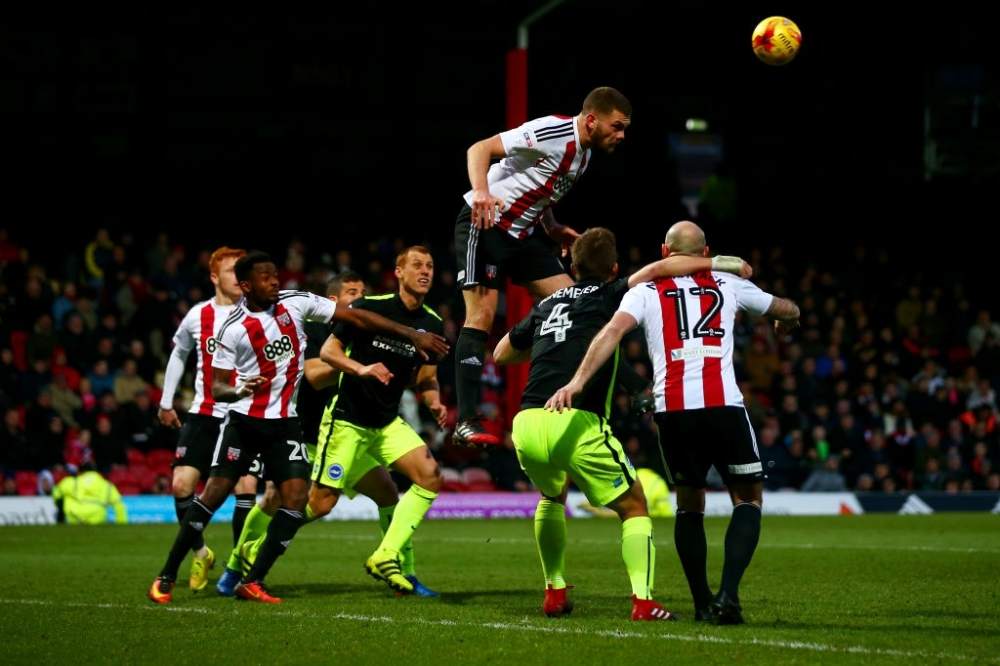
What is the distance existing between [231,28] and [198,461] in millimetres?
18350

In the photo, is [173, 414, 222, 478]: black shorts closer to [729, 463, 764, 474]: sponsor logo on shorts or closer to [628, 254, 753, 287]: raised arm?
[628, 254, 753, 287]: raised arm

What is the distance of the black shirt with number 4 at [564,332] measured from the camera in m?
9.27

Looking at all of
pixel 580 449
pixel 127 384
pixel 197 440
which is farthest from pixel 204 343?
pixel 127 384

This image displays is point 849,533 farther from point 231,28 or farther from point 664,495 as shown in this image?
point 231,28

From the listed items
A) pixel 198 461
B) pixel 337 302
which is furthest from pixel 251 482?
pixel 337 302

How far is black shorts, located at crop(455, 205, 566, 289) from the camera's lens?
1002 centimetres

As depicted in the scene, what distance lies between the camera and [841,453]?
25.2 meters

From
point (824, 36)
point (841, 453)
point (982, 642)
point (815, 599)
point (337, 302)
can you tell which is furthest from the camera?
point (824, 36)

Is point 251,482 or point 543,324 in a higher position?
point 543,324

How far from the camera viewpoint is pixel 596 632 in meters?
8.20

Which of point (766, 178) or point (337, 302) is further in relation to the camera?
point (766, 178)

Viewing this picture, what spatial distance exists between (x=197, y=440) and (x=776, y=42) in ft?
18.5

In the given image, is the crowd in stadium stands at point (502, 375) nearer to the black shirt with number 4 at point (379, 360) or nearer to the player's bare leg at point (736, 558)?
the black shirt with number 4 at point (379, 360)

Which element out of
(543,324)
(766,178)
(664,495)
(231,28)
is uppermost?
(231,28)
